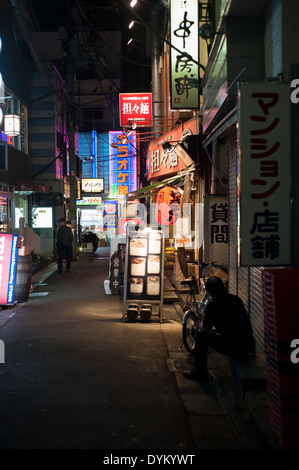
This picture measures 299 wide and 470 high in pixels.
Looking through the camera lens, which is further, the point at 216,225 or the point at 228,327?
the point at 216,225

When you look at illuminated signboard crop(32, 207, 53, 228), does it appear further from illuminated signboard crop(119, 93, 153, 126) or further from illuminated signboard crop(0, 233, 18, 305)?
illuminated signboard crop(0, 233, 18, 305)

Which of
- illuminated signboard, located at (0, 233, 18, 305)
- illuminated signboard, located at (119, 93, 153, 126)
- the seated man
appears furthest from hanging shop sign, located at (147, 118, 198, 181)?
the seated man

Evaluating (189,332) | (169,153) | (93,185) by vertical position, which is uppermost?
(93,185)

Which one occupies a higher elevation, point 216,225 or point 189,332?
point 216,225

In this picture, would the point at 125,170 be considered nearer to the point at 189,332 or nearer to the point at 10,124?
the point at 10,124

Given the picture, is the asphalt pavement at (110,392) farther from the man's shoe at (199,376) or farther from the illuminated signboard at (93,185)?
the illuminated signboard at (93,185)

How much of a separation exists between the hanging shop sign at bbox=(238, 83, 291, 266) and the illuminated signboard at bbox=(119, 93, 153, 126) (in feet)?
49.8

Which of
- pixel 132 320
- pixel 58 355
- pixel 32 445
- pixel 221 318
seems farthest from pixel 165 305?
pixel 32 445

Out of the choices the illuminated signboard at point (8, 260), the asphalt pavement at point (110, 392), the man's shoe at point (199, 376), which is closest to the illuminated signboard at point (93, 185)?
the illuminated signboard at point (8, 260)

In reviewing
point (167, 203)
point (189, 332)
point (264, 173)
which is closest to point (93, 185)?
point (167, 203)

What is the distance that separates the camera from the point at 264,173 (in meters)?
5.75

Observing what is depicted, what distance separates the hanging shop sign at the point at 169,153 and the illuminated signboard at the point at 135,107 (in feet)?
4.34

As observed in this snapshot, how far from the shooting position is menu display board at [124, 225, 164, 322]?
11.4 meters

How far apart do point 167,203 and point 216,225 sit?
6.07 meters
